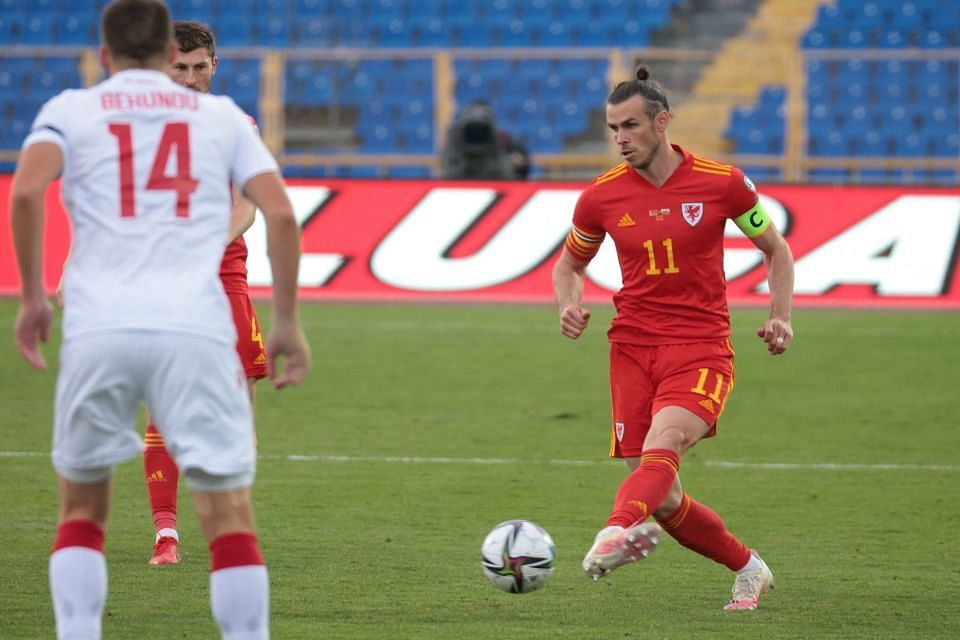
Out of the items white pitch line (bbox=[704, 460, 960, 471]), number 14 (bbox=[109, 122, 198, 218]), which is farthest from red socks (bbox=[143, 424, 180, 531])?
white pitch line (bbox=[704, 460, 960, 471])

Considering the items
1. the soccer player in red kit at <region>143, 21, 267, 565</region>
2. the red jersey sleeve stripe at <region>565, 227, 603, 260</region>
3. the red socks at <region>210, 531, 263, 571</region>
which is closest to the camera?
the red socks at <region>210, 531, 263, 571</region>

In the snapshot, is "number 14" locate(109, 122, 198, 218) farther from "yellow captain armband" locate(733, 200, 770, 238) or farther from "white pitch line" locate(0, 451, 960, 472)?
"white pitch line" locate(0, 451, 960, 472)

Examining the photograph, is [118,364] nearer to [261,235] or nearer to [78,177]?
[78,177]

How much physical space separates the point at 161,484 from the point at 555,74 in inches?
578

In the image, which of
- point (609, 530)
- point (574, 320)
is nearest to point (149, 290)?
point (609, 530)

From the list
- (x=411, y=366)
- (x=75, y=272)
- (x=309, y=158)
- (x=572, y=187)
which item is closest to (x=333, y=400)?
(x=411, y=366)

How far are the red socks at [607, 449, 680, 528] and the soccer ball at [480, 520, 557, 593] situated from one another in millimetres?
264

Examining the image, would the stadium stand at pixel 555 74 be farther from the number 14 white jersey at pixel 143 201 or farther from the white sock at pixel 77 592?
the white sock at pixel 77 592

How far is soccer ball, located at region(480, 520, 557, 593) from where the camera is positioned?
5160 millimetres

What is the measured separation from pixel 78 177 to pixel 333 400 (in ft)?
23.4

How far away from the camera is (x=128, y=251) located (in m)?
3.80

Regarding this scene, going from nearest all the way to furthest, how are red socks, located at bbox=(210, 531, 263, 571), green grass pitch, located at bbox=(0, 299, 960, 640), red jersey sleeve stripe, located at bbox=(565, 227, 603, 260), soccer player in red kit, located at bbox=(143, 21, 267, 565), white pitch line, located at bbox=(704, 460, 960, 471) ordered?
red socks, located at bbox=(210, 531, 263, 571)
green grass pitch, located at bbox=(0, 299, 960, 640)
red jersey sleeve stripe, located at bbox=(565, 227, 603, 260)
soccer player in red kit, located at bbox=(143, 21, 267, 565)
white pitch line, located at bbox=(704, 460, 960, 471)

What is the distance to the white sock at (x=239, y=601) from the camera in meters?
3.82

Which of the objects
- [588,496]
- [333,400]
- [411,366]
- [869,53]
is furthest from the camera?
[869,53]
